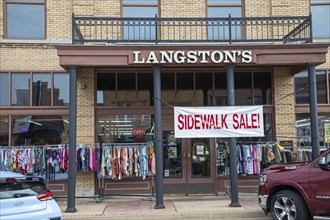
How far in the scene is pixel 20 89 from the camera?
44.3 ft

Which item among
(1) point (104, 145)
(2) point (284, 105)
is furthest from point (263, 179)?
(1) point (104, 145)

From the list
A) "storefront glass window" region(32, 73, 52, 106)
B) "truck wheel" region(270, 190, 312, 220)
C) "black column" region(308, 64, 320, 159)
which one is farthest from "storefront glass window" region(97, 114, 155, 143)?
"truck wheel" region(270, 190, 312, 220)

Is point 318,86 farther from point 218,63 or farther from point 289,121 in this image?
point 218,63

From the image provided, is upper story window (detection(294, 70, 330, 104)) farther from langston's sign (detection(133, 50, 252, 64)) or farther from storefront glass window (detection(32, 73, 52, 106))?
storefront glass window (detection(32, 73, 52, 106))

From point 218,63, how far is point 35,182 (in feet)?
19.4

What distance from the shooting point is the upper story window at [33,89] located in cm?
1343

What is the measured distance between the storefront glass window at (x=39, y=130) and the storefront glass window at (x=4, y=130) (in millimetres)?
179

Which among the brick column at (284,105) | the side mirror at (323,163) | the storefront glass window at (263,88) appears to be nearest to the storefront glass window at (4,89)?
the storefront glass window at (263,88)

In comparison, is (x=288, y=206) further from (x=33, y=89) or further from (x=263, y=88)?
(x=33, y=89)

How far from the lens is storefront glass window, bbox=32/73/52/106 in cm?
1351

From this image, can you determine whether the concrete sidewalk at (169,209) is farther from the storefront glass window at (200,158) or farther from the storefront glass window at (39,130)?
the storefront glass window at (39,130)

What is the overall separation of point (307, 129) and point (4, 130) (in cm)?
952

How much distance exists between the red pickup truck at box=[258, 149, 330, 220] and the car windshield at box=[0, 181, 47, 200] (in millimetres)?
4745

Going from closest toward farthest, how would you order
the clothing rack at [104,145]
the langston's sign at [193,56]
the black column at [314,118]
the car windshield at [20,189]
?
1. the car windshield at [20,189]
2. the langston's sign at [193,56]
3. the black column at [314,118]
4. the clothing rack at [104,145]
